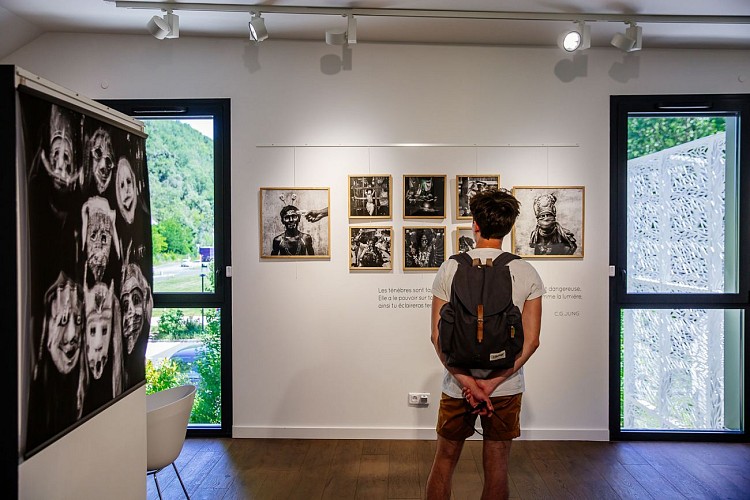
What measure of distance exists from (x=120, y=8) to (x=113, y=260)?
2.15 m

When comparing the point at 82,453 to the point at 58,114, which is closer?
the point at 58,114

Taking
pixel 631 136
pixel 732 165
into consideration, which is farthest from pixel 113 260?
pixel 732 165

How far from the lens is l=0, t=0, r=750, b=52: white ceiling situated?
309 cm

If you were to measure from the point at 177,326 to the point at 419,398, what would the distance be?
6.19 feet

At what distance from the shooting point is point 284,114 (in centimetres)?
366

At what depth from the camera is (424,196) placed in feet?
11.9

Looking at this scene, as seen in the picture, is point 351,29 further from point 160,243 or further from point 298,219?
point 160,243

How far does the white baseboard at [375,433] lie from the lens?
3.63 metres

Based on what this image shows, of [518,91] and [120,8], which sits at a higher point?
[120,8]

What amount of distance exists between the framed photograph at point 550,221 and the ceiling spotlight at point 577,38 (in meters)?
0.95

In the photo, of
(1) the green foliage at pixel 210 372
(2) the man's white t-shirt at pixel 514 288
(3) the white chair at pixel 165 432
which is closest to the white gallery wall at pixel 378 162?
(1) the green foliage at pixel 210 372

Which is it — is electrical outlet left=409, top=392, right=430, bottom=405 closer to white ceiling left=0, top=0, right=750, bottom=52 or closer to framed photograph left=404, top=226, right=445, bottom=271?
framed photograph left=404, top=226, right=445, bottom=271

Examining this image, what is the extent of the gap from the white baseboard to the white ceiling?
282 cm

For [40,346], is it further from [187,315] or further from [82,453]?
[187,315]
